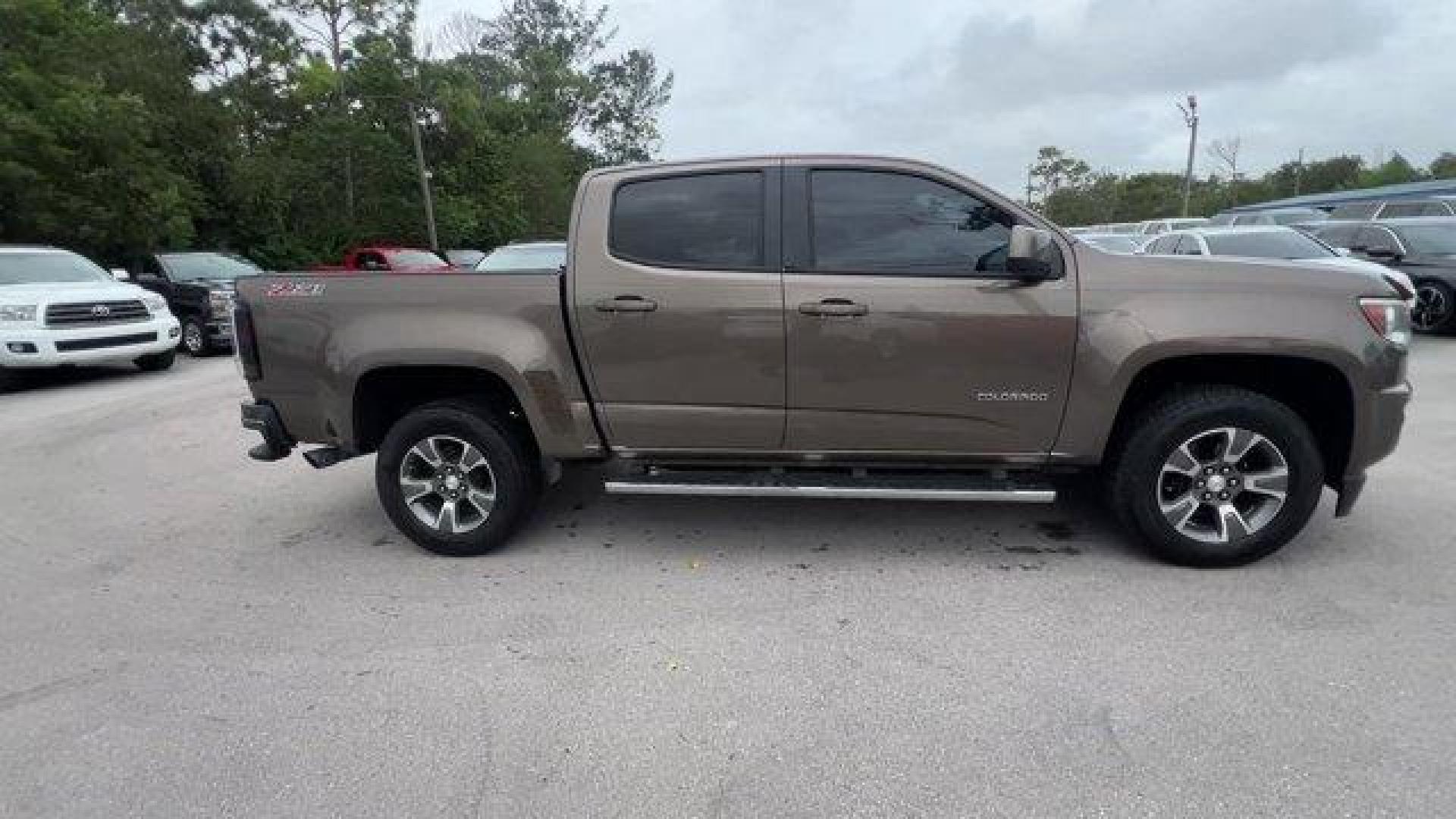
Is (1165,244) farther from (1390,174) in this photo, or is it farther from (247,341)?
(1390,174)

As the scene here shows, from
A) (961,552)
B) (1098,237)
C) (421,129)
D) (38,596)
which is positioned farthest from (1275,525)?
(421,129)

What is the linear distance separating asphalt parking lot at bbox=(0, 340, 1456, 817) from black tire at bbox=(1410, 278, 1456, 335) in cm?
814

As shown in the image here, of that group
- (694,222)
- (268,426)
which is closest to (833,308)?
(694,222)

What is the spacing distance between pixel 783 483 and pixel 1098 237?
14646mm

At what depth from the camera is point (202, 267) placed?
13984mm

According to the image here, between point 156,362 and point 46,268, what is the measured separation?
1666 millimetres

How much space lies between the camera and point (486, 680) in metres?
3.10

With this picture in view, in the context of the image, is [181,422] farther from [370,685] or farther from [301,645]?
[370,685]

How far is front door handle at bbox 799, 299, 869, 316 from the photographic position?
380 centimetres

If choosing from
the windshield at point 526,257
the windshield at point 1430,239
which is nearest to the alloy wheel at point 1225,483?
the windshield at point 526,257

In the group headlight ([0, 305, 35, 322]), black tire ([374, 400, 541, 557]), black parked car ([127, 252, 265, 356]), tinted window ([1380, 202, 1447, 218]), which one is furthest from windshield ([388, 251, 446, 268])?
tinted window ([1380, 202, 1447, 218])

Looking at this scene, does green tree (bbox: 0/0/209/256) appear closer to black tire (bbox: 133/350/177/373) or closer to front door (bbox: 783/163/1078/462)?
black tire (bbox: 133/350/177/373)

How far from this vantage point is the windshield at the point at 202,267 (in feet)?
44.7

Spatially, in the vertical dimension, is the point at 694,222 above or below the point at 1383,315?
above
